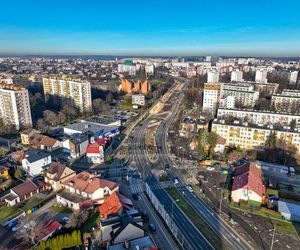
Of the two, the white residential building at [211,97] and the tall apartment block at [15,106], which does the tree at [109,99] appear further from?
the white residential building at [211,97]

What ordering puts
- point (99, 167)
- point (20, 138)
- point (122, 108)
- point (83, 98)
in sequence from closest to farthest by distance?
point (99, 167)
point (20, 138)
point (83, 98)
point (122, 108)

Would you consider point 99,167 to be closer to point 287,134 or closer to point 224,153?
point 224,153

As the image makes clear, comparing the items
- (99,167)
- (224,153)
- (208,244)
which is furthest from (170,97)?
(208,244)

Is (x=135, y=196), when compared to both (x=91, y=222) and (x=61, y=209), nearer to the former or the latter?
(x=91, y=222)

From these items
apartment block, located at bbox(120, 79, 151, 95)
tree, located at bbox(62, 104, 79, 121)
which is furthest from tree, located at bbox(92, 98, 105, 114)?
apartment block, located at bbox(120, 79, 151, 95)

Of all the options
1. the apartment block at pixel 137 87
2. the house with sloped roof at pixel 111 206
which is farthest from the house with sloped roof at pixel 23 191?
the apartment block at pixel 137 87

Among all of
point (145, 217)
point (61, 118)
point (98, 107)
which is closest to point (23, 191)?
point (145, 217)
